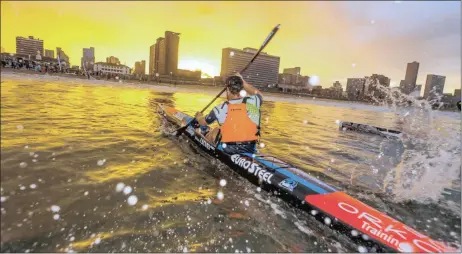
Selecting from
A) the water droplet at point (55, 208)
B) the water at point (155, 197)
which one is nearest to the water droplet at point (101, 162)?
the water at point (155, 197)

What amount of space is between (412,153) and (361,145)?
1954 mm

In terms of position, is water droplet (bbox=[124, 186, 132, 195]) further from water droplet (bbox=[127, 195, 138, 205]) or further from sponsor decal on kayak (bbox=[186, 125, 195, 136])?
sponsor decal on kayak (bbox=[186, 125, 195, 136])

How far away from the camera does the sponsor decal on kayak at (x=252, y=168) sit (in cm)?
489

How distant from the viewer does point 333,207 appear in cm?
390

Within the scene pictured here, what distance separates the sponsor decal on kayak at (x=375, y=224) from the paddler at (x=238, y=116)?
2.20 meters

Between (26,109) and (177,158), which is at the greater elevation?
(26,109)

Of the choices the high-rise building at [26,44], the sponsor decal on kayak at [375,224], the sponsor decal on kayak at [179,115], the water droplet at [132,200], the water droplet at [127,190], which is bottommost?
the water droplet at [132,200]

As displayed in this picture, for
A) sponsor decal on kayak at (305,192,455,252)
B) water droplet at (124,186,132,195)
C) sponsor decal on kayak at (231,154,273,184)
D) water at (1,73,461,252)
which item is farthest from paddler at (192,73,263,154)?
water droplet at (124,186,132,195)

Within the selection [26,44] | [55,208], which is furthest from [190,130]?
[55,208]

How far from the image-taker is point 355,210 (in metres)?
3.80

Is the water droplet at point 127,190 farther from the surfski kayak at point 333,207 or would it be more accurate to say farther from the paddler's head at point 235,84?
the paddler's head at point 235,84

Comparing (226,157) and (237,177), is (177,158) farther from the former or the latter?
(237,177)

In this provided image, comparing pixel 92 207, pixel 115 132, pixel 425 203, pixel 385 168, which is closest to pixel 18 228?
pixel 92 207

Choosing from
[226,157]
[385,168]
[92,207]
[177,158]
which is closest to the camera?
[92,207]
